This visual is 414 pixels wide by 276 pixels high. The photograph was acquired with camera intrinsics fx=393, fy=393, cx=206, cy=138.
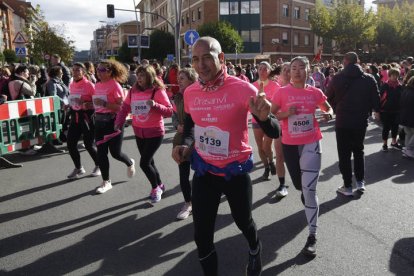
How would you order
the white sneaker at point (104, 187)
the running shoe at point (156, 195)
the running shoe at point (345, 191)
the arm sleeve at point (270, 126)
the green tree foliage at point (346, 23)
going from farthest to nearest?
the green tree foliage at point (346, 23), the white sneaker at point (104, 187), the running shoe at point (345, 191), the running shoe at point (156, 195), the arm sleeve at point (270, 126)

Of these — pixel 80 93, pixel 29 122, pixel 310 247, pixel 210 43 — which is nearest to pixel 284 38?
pixel 29 122

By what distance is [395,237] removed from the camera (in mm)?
4238

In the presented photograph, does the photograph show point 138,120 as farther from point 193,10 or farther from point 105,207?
point 193,10

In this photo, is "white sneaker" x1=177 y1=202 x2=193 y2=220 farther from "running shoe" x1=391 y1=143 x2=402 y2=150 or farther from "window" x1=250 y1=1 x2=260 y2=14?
"window" x1=250 y1=1 x2=260 y2=14

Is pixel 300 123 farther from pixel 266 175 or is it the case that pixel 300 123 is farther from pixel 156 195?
pixel 266 175

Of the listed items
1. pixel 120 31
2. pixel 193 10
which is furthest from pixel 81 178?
pixel 120 31

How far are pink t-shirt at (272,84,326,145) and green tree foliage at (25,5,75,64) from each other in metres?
33.8

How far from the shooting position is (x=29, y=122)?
29.3 ft

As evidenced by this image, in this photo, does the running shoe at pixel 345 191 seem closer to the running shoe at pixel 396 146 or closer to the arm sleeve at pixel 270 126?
the arm sleeve at pixel 270 126

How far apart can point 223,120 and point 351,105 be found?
3405 millimetres

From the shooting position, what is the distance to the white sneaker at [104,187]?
6.09m

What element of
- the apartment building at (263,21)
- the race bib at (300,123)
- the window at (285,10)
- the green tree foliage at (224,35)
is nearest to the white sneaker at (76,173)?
the race bib at (300,123)

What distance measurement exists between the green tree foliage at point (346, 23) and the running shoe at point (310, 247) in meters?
44.7

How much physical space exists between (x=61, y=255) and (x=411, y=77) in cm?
788
